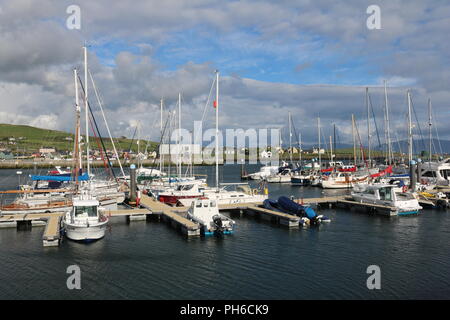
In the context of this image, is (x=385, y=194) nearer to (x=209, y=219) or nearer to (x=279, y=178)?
(x=209, y=219)

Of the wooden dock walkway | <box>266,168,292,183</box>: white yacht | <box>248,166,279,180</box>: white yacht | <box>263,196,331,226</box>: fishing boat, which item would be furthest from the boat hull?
<box>248,166,279,180</box>: white yacht

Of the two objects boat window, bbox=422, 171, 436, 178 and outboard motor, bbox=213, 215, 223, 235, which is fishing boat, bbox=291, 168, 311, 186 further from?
outboard motor, bbox=213, 215, 223, 235

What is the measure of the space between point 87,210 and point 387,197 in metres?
32.1

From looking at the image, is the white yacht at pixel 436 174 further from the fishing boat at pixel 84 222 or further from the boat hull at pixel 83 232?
the boat hull at pixel 83 232

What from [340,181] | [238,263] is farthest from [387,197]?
[340,181]

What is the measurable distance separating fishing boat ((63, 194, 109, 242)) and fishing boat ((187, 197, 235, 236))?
25.4 feet

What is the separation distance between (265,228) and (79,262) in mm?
17333

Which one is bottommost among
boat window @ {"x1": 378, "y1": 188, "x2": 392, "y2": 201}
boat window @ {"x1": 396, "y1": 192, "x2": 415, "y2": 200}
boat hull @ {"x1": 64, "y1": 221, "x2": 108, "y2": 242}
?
boat hull @ {"x1": 64, "y1": 221, "x2": 108, "y2": 242}

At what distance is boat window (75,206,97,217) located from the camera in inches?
Result: 1224

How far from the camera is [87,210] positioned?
31312 mm

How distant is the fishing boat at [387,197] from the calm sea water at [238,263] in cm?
564

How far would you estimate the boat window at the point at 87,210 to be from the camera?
31078 millimetres

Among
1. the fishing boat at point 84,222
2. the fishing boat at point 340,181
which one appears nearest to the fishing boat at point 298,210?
the fishing boat at point 84,222
